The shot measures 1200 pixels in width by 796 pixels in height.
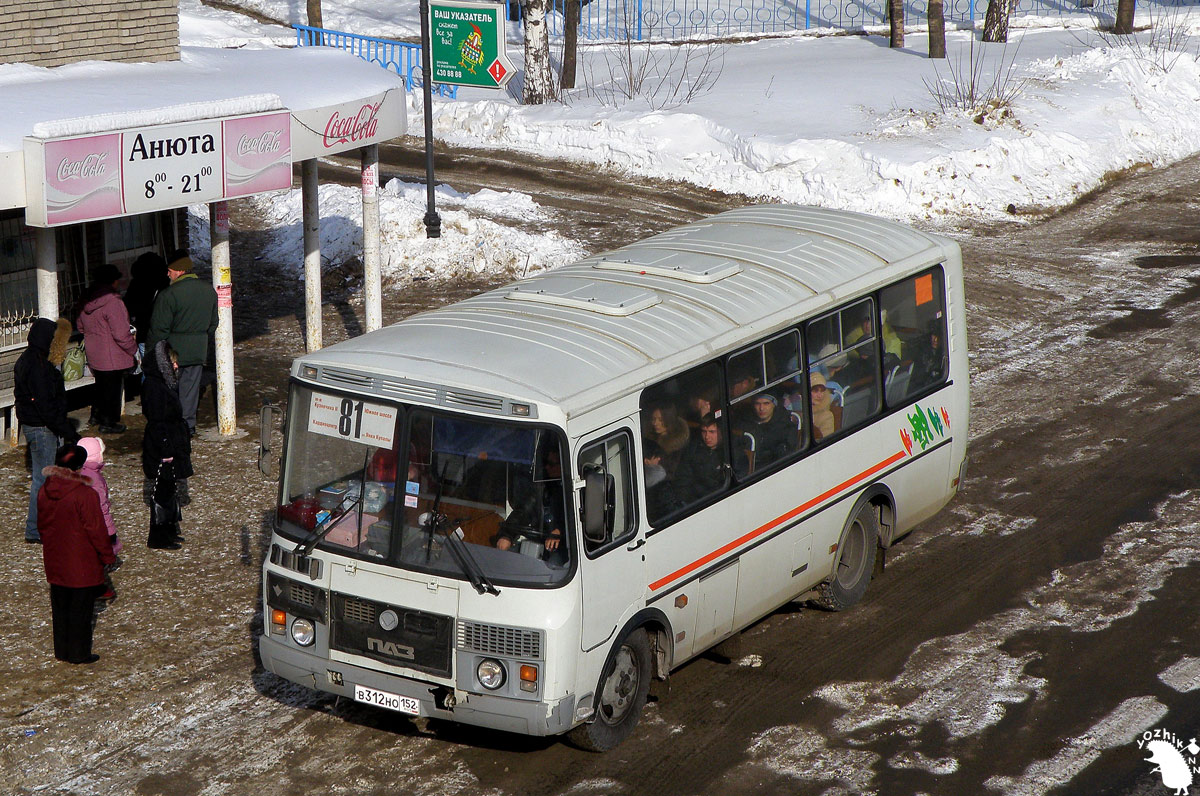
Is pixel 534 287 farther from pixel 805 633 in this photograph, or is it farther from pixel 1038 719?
pixel 1038 719

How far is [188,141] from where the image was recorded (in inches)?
499

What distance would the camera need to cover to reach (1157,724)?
8.85 m

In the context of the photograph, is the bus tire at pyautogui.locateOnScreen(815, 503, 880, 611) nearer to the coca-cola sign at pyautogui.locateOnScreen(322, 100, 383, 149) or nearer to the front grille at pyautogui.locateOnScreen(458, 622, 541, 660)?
the front grille at pyautogui.locateOnScreen(458, 622, 541, 660)

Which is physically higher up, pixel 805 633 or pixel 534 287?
pixel 534 287

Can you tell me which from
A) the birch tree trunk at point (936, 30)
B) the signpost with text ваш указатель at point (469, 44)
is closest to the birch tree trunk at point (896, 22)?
the birch tree trunk at point (936, 30)

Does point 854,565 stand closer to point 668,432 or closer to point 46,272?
point 668,432

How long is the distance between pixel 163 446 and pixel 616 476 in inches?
204

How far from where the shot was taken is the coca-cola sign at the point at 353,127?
14773 mm

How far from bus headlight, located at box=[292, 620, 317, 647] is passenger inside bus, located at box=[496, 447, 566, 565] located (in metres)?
Answer: 1.45

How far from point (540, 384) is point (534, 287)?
88.6 inches

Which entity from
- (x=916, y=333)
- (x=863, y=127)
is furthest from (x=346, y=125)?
(x=863, y=127)

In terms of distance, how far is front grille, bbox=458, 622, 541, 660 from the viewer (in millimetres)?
7766

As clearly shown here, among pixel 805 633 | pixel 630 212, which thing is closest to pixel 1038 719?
pixel 805 633

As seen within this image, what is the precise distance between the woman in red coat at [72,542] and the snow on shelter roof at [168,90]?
3.52 meters
